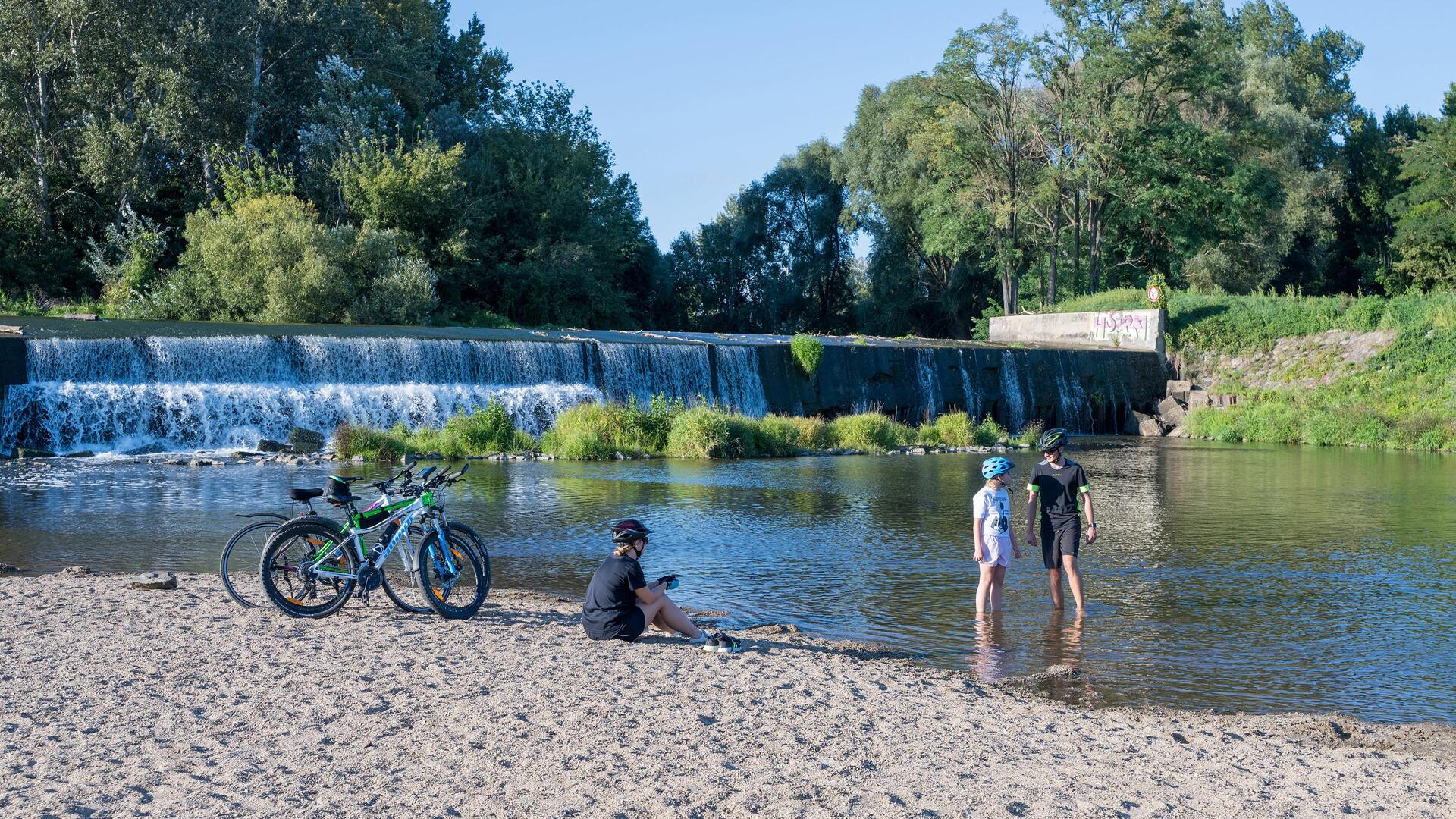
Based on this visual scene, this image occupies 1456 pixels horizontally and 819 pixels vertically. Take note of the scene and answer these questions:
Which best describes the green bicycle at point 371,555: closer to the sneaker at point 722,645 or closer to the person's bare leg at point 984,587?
the sneaker at point 722,645

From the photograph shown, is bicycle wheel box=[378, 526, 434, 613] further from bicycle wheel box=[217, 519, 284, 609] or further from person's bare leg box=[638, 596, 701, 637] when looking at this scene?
person's bare leg box=[638, 596, 701, 637]

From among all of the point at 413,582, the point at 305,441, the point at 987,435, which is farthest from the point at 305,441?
the point at 987,435

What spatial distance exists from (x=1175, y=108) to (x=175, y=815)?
5024 centimetres

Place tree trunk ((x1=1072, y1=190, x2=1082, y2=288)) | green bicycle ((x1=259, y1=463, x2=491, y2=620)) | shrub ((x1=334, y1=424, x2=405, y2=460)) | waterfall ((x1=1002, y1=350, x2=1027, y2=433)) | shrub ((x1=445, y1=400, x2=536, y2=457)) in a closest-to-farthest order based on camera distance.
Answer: green bicycle ((x1=259, y1=463, x2=491, y2=620)), shrub ((x1=334, y1=424, x2=405, y2=460)), shrub ((x1=445, y1=400, x2=536, y2=457)), waterfall ((x1=1002, y1=350, x2=1027, y2=433)), tree trunk ((x1=1072, y1=190, x2=1082, y2=288))

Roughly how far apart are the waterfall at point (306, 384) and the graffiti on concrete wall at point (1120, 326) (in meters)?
16.8

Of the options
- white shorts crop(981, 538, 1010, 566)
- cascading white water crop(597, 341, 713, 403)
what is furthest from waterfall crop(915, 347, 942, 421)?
white shorts crop(981, 538, 1010, 566)

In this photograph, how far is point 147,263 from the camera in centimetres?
3972

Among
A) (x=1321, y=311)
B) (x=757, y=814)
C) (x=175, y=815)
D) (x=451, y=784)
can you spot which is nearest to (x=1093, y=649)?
(x=757, y=814)

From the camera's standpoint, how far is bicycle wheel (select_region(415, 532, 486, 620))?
8422 millimetres

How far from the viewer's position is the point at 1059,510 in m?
9.64

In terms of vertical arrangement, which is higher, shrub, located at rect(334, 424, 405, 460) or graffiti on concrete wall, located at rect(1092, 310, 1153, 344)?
graffiti on concrete wall, located at rect(1092, 310, 1153, 344)

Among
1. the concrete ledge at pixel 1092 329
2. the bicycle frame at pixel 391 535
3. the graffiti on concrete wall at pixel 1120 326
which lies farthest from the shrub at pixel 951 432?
the bicycle frame at pixel 391 535

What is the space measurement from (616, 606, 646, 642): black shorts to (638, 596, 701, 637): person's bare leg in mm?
104

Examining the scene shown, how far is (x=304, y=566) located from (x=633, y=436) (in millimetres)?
16421
